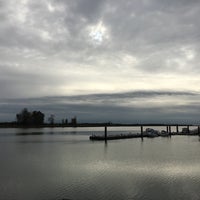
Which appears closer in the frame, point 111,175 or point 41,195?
point 41,195

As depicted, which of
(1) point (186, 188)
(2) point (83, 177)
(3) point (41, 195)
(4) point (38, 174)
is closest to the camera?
(3) point (41, 195)

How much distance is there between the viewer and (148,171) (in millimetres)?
37500

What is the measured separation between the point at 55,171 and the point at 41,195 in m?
12.3

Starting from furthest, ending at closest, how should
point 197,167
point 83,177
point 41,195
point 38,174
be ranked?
point 197,167 < point 38,174 < point 83,177 < point 41,195

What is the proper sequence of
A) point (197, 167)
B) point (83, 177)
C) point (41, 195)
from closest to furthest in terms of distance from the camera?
point (41, 195)
point (83, 177)
point (197, 167)

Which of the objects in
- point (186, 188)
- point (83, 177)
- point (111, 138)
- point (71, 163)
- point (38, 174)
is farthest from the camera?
point (111, 138)

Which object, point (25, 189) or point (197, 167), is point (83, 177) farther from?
point (197, 167)

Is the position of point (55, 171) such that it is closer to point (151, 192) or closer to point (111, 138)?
point (151, 192)

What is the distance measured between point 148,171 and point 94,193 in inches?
497

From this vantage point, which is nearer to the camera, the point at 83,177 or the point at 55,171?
the point at 83,177

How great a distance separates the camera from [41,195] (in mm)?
25984

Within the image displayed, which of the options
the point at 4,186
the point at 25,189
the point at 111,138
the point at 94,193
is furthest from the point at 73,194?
the point at 111,138

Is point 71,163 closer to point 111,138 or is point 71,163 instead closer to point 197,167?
point 197,167

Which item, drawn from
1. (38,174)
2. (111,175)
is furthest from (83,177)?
(38,174)
